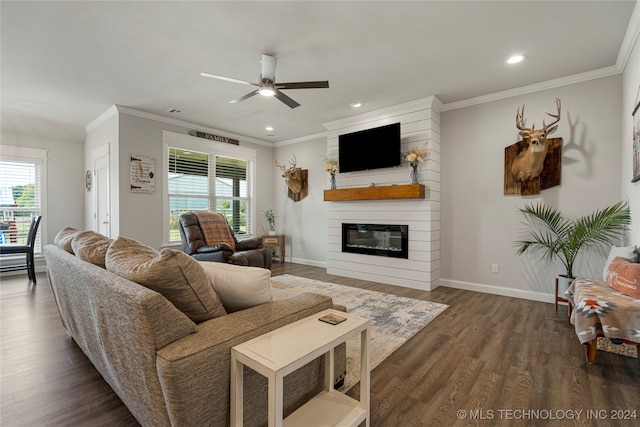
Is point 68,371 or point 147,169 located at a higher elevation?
point 147,169

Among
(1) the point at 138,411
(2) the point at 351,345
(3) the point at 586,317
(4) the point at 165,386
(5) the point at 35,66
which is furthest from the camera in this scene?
(5) the point at 35,66

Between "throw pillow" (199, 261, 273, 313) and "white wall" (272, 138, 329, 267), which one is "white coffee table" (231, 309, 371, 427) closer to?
"throw pillow" (199, 261, 273, 313)

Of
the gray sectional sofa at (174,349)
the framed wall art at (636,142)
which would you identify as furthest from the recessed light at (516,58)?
the gray sectional sofa at (174,349)

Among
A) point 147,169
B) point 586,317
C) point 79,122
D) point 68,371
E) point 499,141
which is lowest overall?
point 68,371

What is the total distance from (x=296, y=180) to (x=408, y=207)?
8.46 ft

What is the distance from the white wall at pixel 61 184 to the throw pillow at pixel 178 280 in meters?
5.72

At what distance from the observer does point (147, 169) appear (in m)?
4.66

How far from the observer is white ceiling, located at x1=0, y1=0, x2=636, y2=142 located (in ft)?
7.63

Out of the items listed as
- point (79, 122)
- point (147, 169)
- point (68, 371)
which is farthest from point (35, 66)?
point (68, 371)

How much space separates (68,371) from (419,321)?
290cm

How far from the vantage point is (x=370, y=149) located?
15.2ft

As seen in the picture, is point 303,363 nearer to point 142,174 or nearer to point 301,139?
point 142,174

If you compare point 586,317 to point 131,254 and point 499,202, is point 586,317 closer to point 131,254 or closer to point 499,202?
point 499,202

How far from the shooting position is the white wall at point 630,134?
255 centimetres
